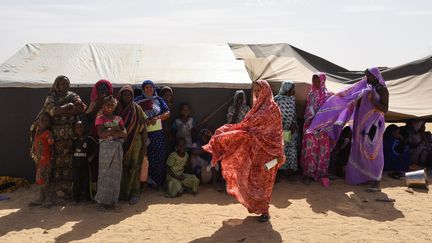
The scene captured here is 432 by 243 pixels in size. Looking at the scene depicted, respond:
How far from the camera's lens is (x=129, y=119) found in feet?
18.5

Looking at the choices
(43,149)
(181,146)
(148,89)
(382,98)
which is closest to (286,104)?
(382,98)

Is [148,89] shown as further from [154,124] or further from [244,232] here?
[244,232]

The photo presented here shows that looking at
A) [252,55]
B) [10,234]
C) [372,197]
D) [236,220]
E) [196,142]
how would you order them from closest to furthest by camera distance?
1. [10,234]
2. [236,220]
3. [372,197]
4. [196,142]
5. [252,55]

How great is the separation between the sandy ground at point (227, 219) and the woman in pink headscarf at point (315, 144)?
0.44 meters

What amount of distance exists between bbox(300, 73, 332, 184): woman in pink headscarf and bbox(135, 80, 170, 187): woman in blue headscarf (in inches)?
88.6

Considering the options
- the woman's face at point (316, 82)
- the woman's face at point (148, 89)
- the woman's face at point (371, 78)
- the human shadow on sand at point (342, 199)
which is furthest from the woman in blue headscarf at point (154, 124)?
the woman's face at point (371, 78)

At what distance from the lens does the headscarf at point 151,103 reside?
616cm

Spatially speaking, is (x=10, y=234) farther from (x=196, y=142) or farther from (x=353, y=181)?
(x=353, y=181)

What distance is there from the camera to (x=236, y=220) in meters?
5.16

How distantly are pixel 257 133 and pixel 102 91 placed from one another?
216 centimetres

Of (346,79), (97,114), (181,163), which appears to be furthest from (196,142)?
(346,79)

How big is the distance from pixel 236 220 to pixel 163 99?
7.43 feet

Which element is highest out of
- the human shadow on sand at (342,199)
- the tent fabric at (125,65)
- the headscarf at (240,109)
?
the tent fabric at (125,65)

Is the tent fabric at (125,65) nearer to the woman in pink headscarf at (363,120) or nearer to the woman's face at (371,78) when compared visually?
the woman in pink headscarf at (363,120)
